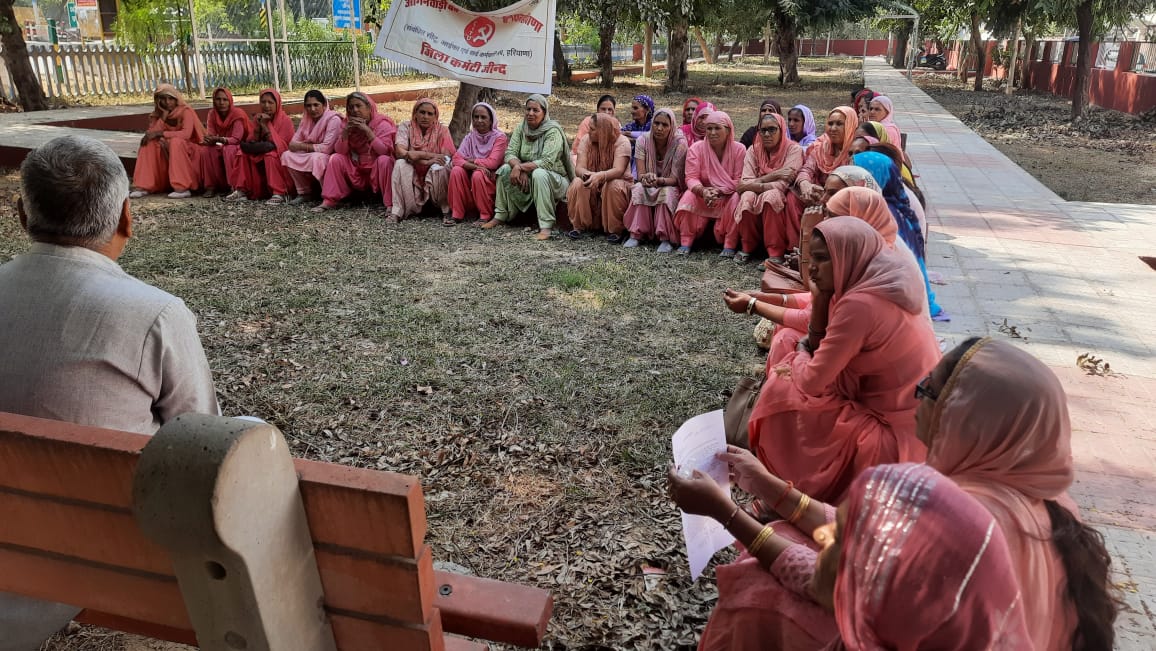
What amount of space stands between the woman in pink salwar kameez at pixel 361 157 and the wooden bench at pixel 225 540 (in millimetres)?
6438

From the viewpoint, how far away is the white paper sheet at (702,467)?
6.31 feet

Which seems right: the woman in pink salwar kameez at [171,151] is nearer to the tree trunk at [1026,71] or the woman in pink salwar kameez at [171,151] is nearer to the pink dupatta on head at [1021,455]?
the pink dupatta on head at [1021,455]

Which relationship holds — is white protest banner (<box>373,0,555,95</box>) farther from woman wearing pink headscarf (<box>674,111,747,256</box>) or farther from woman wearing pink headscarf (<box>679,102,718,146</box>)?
woman wearing pink headscarf (<box>674,111,747,256</box>)

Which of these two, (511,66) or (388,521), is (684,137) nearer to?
(511,66)

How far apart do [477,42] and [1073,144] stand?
1121 centimetres

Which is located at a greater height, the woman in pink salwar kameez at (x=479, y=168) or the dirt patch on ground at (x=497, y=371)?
the woman in pink salwar kameez at (x=479, y=168)

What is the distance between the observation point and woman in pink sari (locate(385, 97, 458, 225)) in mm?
7363

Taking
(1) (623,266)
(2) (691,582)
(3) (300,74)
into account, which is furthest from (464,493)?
(3) (300,74)

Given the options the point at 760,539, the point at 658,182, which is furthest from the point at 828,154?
the point at 760,539

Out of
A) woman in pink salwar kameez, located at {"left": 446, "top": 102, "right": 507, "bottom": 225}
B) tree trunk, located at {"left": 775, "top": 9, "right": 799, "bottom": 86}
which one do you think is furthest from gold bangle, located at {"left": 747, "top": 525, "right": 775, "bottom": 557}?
tree trunk, located at {"left": 775, "top": 9, "right": 799, "bottom": 86}

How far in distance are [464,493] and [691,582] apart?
0.97 m

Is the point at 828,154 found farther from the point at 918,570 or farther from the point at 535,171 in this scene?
the point at 918,570

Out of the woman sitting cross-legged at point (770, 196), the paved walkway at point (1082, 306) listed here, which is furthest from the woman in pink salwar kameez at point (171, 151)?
the paved walkway at point (1082, 306)

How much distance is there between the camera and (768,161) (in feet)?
20.5
